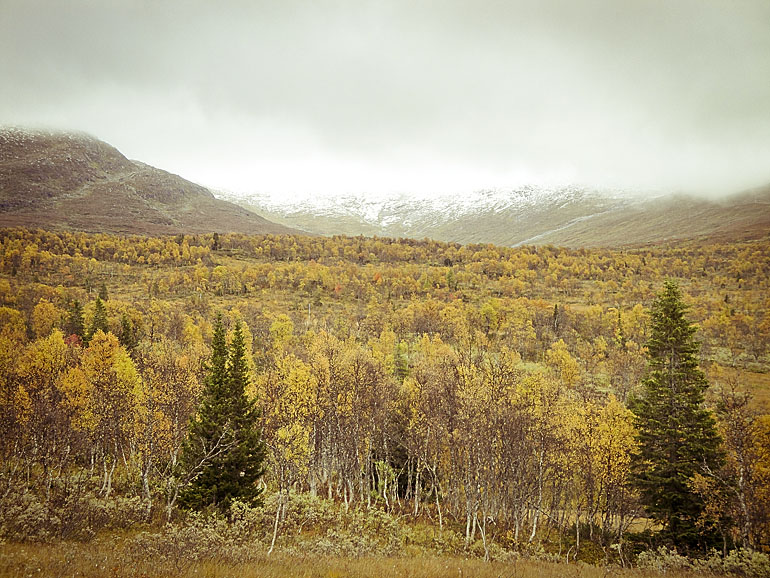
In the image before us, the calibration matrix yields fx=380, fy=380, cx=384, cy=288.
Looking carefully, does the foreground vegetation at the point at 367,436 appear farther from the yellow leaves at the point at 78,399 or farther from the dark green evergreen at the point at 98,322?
the dark green evergreen at the point at 98,322

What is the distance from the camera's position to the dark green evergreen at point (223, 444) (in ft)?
75.4

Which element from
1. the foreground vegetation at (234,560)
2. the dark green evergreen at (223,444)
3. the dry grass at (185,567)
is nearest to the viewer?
the dry grass at (185,567)

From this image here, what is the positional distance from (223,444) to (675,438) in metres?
30.8

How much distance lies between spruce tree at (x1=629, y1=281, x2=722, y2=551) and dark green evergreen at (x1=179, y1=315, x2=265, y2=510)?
2759 cm

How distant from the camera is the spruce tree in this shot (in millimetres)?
25891

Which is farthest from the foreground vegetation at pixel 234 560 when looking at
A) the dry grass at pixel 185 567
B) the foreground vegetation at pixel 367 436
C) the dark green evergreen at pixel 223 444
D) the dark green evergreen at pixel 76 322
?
the dark green evergreen at pixel 76 322

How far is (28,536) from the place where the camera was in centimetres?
1308

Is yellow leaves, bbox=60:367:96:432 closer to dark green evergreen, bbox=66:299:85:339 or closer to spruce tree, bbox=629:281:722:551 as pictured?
dark green evergreen, bbox=66:299:85:339

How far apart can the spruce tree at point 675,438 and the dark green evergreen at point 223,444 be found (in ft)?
90.5

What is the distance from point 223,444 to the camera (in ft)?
77.7

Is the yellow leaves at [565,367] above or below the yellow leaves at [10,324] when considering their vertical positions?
below

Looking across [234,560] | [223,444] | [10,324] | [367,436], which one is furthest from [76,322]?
[234,560]

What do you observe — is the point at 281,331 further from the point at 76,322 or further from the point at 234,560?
the point at 234,560

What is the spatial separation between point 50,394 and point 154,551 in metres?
19.5
